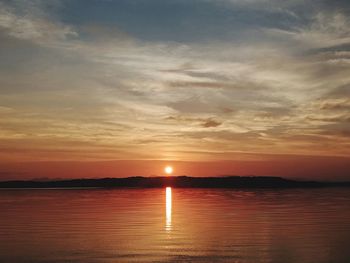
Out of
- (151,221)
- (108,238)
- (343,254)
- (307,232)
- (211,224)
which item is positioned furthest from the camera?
(151,221)

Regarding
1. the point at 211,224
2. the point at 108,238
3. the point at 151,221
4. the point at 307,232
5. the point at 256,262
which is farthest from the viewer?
the point at 151,221

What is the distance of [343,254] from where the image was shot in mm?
23625

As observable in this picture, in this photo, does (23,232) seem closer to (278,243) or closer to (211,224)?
(211,224)

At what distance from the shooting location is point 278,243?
27109mm

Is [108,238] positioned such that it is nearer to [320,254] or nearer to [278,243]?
[278,243]

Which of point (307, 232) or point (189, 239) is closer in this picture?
point (189, 239)

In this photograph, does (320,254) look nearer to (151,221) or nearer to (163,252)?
(163,252)

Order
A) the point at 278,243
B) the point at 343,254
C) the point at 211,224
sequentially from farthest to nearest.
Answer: the point at 211,224
the point at 278,243
the point at 343,254

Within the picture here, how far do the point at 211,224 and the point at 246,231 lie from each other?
204 inches

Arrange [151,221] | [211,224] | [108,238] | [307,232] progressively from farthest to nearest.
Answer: [151,221] → [211,224] → [307,232] → [108,238]

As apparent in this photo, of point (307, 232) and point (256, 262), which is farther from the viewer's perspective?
point (307, 232)

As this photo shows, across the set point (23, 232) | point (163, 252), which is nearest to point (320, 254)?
point (163, 252)

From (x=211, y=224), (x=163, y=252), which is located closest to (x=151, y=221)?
(x=211, y=224)

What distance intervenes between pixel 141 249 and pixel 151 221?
15146mm
